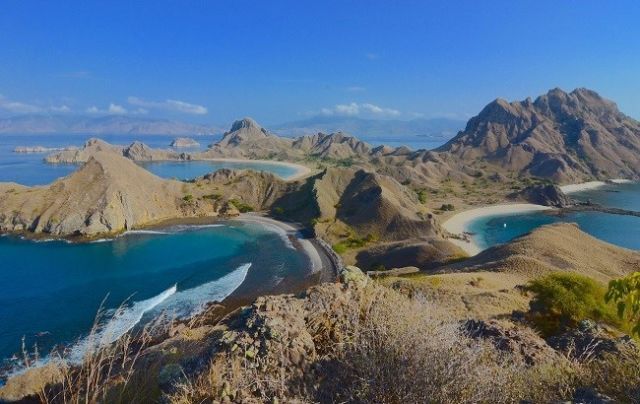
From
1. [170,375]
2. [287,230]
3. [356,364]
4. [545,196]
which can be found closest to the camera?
[356,364]

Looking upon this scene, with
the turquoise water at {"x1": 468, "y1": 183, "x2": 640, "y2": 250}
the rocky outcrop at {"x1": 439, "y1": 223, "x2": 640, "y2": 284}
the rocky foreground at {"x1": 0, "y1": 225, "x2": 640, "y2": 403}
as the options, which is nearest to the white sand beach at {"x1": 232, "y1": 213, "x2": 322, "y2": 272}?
the rocky outcrop at {"x1": 439, "y1": 223, "x2": 640, "y2": 284}

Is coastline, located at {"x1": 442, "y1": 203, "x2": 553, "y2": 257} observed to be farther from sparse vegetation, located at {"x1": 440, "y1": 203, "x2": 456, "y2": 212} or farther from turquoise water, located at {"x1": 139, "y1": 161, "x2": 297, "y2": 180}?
turquoise water, located at {"x1": 139, "y1": 161, "x2": 297, "y2": 180}

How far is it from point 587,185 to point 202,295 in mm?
134123

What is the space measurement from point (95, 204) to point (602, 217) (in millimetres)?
96120

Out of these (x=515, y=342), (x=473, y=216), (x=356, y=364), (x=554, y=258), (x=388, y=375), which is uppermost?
(x=388, y=375)

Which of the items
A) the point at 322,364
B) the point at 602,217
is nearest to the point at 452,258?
the point at 322,364

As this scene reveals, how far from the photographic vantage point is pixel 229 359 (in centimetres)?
717

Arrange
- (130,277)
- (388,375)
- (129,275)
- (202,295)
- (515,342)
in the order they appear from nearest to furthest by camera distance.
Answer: (388,375)
(515,342)
(202,295)
(130,277)
(129,275)

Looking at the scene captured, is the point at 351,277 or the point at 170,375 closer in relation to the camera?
the point at 170,375

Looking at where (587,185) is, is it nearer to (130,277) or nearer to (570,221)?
(570,221)

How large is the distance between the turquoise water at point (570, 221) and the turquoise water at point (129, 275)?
120 feet

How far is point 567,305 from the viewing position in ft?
69.7

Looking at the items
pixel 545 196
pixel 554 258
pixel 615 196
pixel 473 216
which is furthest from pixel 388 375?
pixel 615 196

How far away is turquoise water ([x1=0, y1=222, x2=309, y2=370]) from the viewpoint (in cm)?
3316
